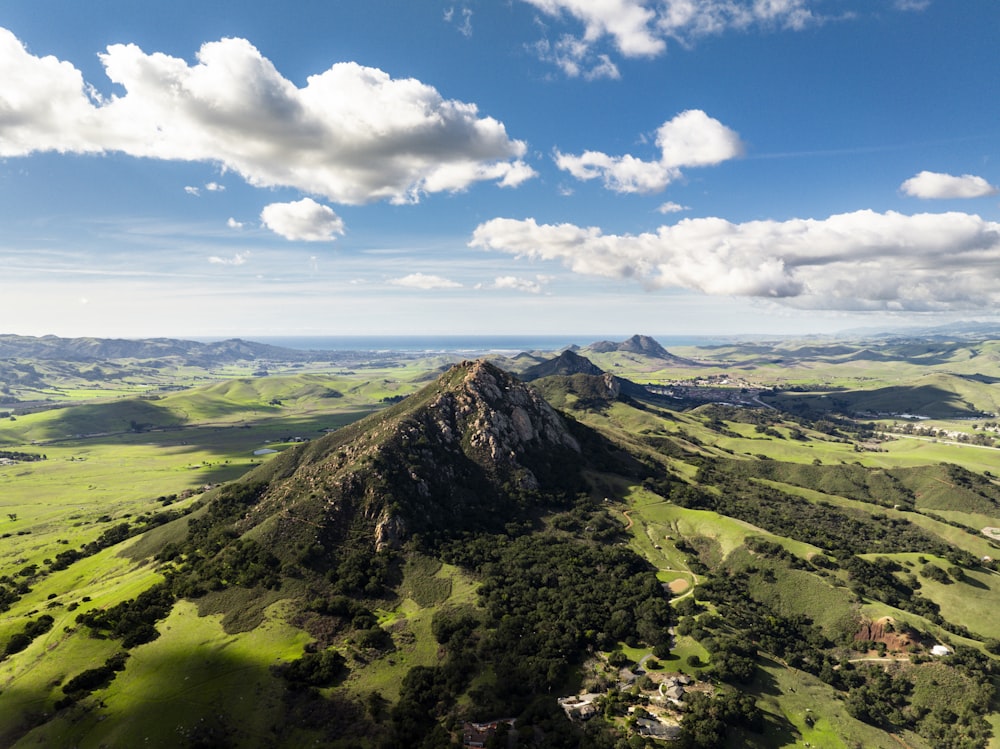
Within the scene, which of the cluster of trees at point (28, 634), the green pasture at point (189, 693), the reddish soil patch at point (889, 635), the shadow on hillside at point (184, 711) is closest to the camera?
the shadow on hillside at point (184, 711)

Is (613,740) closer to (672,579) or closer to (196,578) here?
(672,579)

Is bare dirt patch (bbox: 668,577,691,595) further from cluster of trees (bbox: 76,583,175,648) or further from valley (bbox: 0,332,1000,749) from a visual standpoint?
cluster of trees (bbox: 76,583,175,648)

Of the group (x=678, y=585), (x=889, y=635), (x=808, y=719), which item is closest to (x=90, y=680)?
(x=678, y=585)

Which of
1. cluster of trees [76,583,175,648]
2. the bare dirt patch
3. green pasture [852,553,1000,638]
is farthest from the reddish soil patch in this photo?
cluster of trees [76,583,175,648]

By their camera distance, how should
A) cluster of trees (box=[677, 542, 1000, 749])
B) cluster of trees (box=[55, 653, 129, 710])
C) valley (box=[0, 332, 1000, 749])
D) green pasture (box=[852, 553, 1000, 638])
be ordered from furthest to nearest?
1. green pasture (box=[852, 553, 1000, 638])
2. cluster of trees (box=[677, 542, 1000, 749])
3. valley (box=[0, 332, 1000, 749])
4. cluster of trees (box=[55, 653, 129, 710])

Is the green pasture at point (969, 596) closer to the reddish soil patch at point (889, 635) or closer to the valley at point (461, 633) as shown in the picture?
the valley at point (461, 633)

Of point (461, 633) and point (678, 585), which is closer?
point (461, 633)

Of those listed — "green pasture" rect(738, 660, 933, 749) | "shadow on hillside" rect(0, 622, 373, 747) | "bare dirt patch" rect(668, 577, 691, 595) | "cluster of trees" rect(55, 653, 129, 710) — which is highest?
"cluster of trees" rect(55, 653, 129, 710)

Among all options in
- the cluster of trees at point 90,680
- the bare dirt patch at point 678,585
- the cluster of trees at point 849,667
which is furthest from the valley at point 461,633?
the bare dirt patch at point 678,585

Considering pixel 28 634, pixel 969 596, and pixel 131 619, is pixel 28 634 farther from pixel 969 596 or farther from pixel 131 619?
pixel 969 596

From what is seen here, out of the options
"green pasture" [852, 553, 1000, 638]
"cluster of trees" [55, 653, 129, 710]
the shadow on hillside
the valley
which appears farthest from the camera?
"green pasture" [852, 553, 1000, 638]

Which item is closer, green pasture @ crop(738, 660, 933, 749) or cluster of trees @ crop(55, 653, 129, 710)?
cluster of trees @ crop(55, 653, 129, 710)

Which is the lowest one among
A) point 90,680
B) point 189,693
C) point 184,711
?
point 184,711

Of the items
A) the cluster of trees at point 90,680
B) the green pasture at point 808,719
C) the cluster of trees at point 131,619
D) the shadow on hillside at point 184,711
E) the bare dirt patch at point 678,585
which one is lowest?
the green pasture at point 808,719
